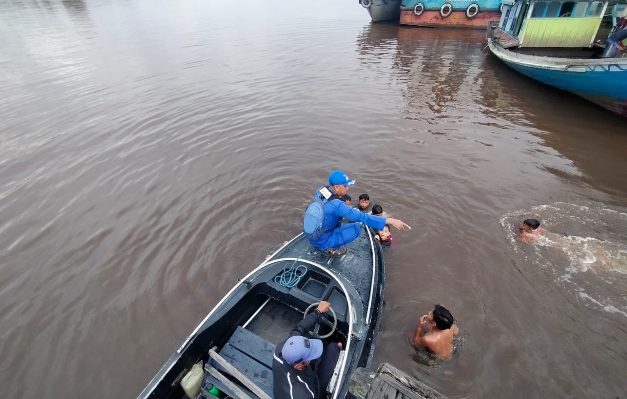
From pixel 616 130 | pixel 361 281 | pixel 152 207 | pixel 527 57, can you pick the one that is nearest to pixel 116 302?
pixel 152 207

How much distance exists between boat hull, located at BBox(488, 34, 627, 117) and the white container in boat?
13571 millimetres

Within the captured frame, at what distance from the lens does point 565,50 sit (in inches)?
586

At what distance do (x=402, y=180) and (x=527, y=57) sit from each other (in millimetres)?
9737

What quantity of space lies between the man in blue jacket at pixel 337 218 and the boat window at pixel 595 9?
15.3 m

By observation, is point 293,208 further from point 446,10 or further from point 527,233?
point 446,10

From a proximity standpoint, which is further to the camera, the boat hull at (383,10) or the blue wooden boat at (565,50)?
the boat hull at (383,10)

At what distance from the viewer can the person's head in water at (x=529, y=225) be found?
6.40m

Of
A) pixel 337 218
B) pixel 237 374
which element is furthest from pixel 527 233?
pixel 237 374

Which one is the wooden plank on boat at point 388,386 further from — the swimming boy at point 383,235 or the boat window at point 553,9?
the boat window at point 553,9

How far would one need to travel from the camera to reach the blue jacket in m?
4.78

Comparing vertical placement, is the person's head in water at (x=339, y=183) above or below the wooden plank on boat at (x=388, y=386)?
above

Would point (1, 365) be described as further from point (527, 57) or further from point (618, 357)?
point (527, 57)

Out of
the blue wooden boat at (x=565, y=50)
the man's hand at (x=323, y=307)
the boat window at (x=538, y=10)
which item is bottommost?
the man's hand at (x=323, y=307)

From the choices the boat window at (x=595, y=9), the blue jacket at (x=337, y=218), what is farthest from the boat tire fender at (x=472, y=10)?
the blue jacket at (x=337, y=218)
